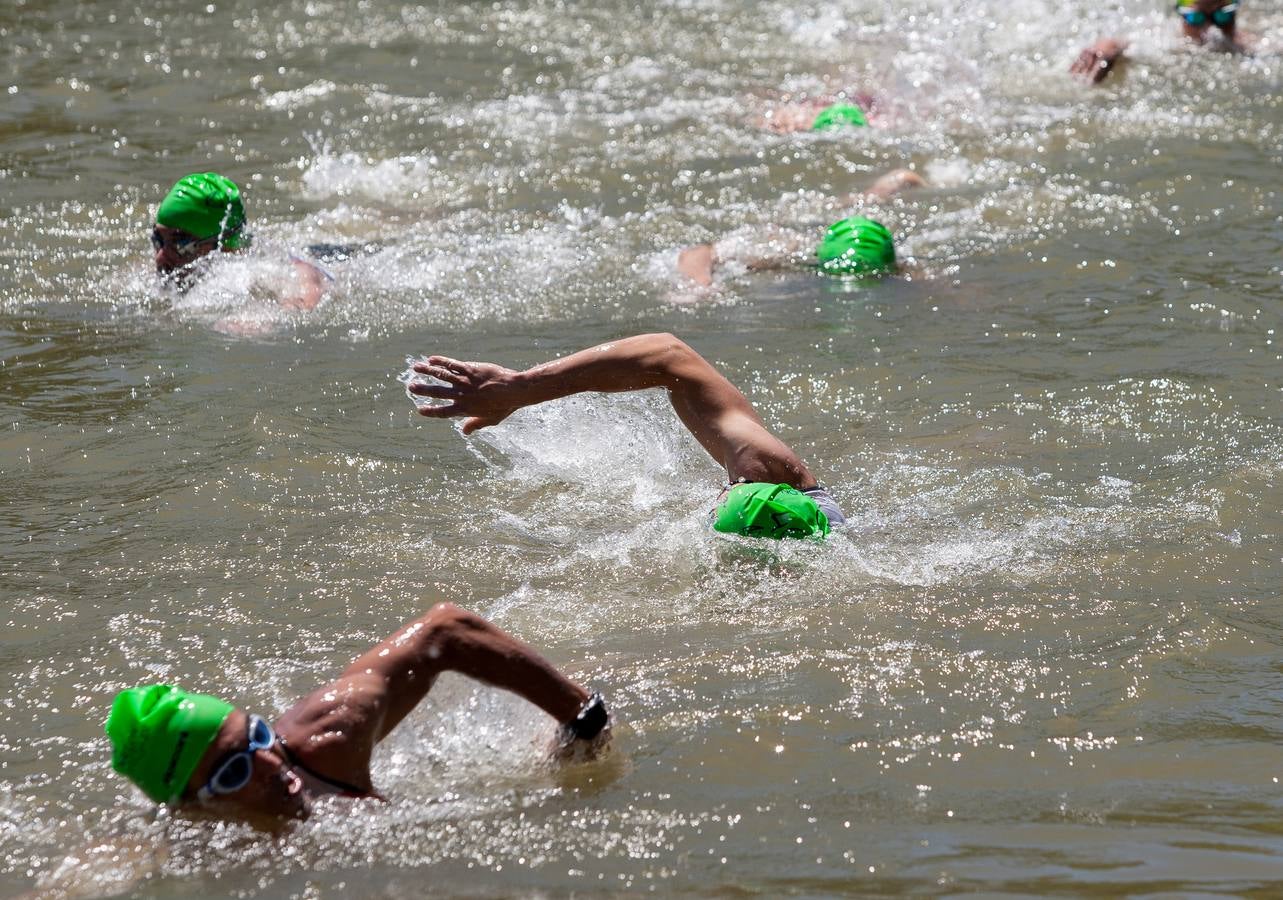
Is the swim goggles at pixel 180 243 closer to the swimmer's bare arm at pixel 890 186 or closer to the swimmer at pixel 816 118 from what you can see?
the swimmer's bare arm at pixel 890 186

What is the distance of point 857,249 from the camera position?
29.6ft

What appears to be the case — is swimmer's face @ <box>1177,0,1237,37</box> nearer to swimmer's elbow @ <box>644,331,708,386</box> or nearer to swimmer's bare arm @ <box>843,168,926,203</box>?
swimmer's bare arm @ <box>843,168,926,203</box>

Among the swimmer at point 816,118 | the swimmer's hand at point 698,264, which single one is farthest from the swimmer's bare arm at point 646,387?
the swimmer at point 816,118

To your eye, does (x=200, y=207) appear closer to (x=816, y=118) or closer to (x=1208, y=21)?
(x=816, y=118)

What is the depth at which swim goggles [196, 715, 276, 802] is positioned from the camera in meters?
3.98

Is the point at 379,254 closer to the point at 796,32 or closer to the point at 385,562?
the point at 385,562

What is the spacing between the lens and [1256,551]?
18.8ft

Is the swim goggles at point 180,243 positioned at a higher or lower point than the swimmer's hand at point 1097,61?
lower

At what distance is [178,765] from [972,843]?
203 centimetres

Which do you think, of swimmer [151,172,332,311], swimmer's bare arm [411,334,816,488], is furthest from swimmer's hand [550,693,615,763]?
swimmer [151,172,332,311]

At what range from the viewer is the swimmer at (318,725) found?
155 inches

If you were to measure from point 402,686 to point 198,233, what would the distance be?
506 centimetres

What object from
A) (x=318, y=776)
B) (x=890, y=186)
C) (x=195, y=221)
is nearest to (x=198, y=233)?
(x=195, y=221)

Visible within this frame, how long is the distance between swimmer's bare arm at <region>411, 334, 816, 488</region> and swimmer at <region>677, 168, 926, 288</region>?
310 cm
